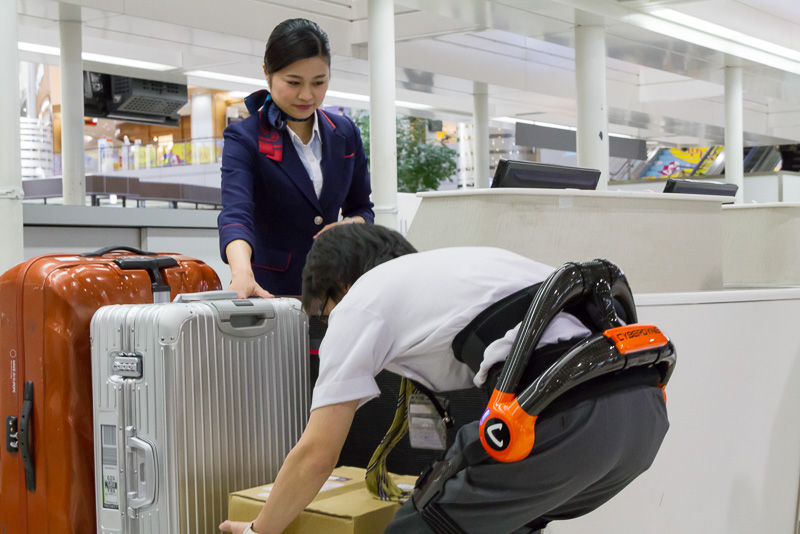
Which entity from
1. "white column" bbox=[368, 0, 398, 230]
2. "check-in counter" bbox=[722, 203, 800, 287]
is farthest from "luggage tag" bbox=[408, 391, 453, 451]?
"white column" bbox=[368, 0, 398, 230]

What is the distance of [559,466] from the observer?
4.34 feet

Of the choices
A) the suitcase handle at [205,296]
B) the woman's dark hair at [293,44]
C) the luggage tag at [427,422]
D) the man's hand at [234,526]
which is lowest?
the man's hand at [234,526]

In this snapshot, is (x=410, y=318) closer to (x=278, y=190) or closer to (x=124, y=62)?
(x=278, y=190)

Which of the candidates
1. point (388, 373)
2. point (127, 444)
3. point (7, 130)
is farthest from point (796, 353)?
point (7, 130)

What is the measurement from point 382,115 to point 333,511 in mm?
4988

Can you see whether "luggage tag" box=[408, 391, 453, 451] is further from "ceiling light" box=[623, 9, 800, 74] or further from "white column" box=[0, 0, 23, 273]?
"ceiling light" box=[623, 9, 800, 74]

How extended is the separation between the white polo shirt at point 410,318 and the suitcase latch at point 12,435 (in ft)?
2.74

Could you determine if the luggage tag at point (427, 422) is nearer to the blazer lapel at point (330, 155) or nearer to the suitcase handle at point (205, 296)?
the suitcase handle at point (205, 296)

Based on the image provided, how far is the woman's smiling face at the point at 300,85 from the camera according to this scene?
6.81ft

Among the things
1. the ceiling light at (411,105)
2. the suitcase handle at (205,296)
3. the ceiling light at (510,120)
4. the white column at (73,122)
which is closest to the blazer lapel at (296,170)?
the suitcase handle at (205,296)

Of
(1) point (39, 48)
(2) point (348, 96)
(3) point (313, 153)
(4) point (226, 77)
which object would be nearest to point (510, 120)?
(2) point (348, 96)

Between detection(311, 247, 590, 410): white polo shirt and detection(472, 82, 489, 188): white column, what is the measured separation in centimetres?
1122

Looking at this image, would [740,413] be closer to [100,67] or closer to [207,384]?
[207,384]

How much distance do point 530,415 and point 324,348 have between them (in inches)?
14.5
